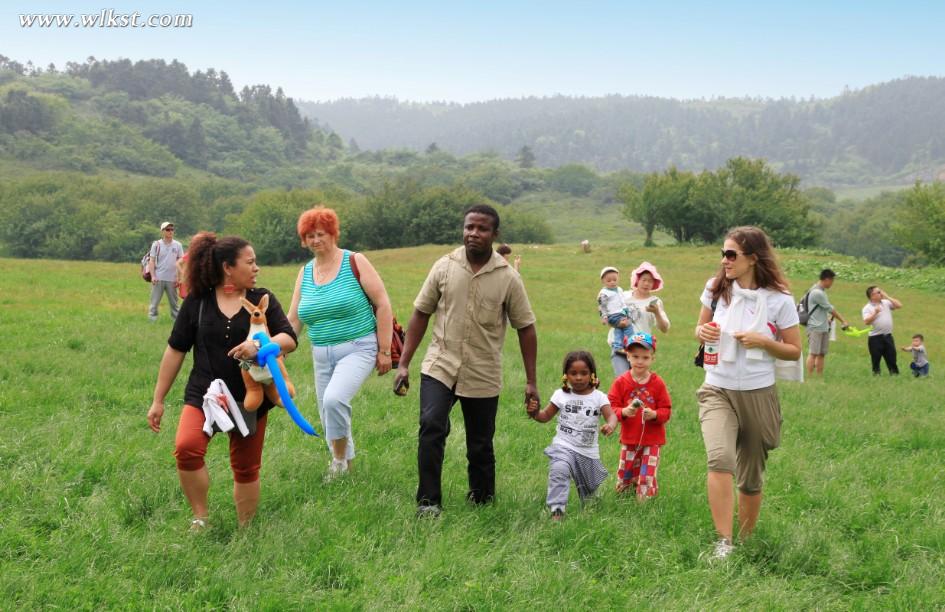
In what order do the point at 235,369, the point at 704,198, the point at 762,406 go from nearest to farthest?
the point at 235,369, the point at 762,406, the point at 704,198

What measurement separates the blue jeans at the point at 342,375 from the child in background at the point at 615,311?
3.49m

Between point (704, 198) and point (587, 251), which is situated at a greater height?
point (704, 198)

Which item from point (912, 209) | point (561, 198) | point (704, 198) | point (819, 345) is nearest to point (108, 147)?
point (561, 198)

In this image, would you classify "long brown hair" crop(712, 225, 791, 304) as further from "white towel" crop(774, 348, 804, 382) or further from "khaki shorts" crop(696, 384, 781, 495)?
"khaki shorts" crop(696, 384, 781, 495)

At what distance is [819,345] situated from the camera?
56.1 feet

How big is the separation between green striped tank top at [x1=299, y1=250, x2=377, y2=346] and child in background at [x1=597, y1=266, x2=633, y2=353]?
137 inches

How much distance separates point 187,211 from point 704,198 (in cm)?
8000

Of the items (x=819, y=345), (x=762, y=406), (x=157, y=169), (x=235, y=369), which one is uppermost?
(x=157, y=169)

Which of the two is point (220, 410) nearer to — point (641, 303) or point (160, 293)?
point (641, 303)

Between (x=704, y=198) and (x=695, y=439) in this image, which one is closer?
(x=695, y=439)

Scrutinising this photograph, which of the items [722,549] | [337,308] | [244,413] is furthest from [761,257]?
[244,413]

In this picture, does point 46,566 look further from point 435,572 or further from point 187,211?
point 187,211

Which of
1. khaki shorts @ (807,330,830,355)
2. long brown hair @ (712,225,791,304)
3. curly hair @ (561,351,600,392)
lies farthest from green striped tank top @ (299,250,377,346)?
khaki shorts @ (807,330,830,355)

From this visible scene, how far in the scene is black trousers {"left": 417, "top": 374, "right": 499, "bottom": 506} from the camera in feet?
18.3
